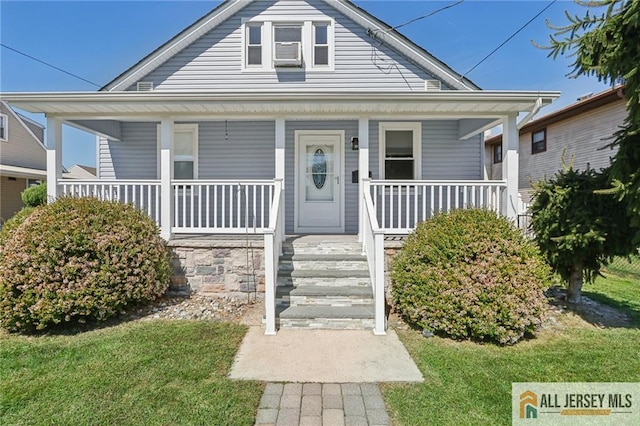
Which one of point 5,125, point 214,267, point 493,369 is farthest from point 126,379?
point 5,125

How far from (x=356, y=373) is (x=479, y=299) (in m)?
1.78

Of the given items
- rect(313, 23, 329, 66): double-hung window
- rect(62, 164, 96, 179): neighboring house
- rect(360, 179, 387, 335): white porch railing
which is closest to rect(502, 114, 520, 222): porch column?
rect(360, 179, 387, 335): white porch railing

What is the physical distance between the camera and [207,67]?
837cm

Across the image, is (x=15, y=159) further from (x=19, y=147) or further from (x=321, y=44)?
(x=321, y=44)

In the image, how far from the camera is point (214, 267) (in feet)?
17.9

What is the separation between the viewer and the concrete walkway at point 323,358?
3166 millimetres

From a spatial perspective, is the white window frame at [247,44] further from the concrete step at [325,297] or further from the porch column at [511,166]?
the concrete step at [325,297]

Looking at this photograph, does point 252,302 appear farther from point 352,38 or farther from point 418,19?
point 418,19

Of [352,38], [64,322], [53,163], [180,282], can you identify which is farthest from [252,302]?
[352,38]

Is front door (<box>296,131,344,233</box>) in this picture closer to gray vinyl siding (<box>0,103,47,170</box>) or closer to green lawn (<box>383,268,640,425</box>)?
green lawn (<box>383,268,640,425</box>)

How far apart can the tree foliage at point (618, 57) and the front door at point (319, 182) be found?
14.2 ft

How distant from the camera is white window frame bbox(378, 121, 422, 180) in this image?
25.2ft

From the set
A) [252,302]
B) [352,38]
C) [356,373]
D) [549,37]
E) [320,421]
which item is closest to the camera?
[320,421]

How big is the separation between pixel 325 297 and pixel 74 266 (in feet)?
10.6
